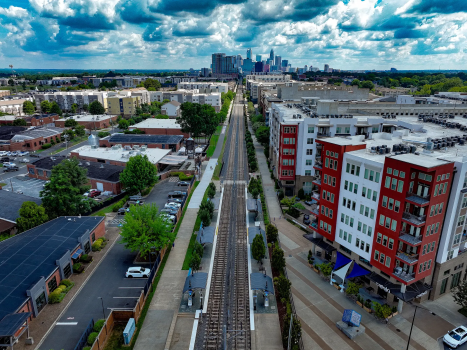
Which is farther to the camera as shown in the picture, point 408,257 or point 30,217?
point 30,217

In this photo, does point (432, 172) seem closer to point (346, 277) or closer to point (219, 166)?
point (346, 277)

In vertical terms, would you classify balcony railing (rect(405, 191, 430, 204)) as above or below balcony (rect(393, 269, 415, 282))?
Result: above

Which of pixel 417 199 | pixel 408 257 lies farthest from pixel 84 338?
pixel 417 199

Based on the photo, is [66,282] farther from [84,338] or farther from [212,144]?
[212,144]

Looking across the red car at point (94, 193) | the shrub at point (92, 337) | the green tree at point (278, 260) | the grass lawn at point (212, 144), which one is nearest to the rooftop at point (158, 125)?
the grass lawn at point (212, 144)

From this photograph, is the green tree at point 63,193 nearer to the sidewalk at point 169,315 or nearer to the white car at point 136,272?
the white car at point 136,272

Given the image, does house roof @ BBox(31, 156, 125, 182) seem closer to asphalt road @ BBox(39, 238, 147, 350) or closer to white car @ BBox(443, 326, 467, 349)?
asphalt road @ BBox(39, 238, 147, 350)

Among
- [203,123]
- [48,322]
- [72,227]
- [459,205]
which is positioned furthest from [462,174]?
[203,123]

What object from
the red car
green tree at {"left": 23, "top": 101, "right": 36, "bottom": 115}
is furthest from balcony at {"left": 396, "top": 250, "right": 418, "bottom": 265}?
green tree at {"left": 23, "top": 101, "right": 36, "bottom": 115}
